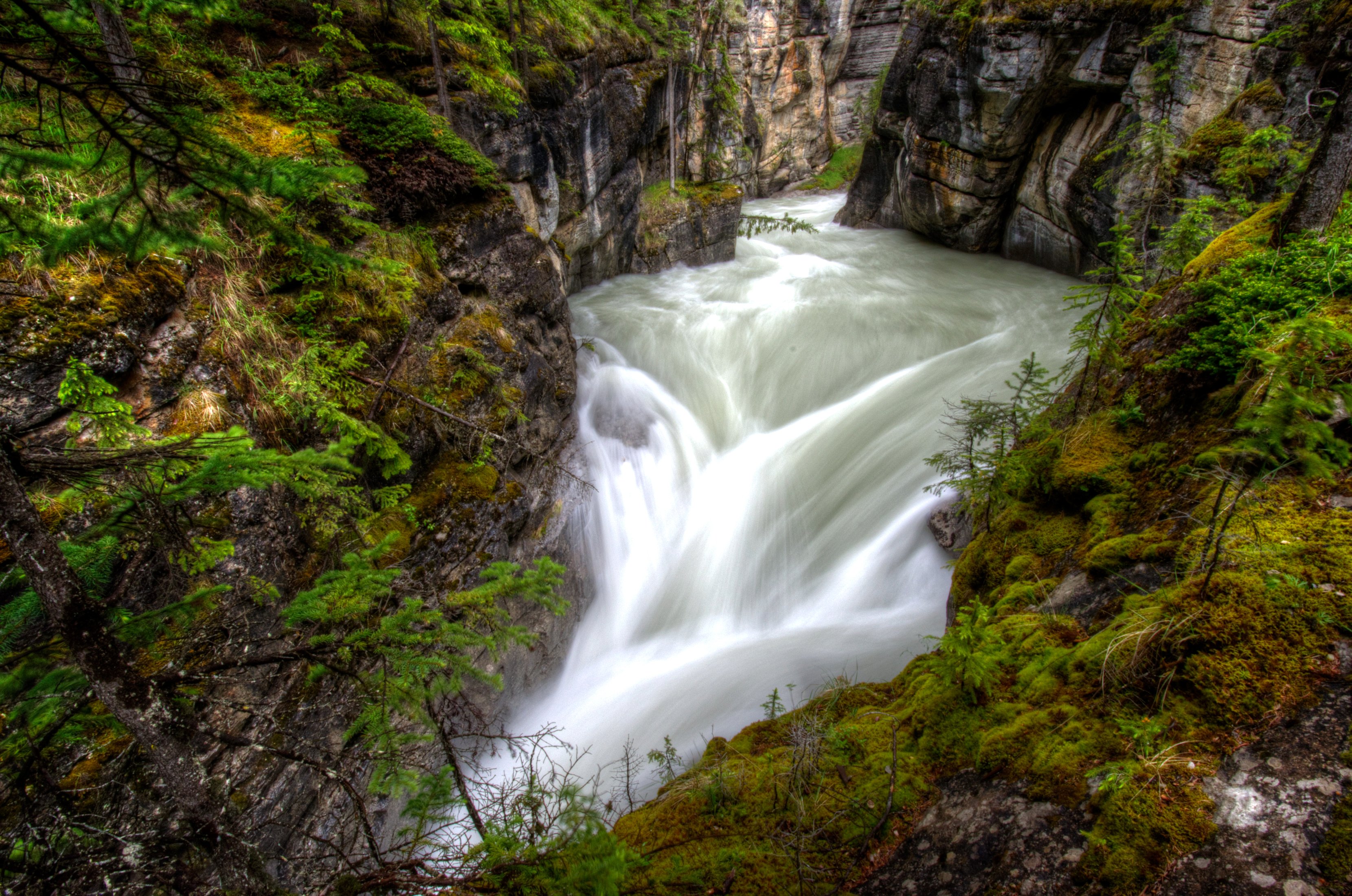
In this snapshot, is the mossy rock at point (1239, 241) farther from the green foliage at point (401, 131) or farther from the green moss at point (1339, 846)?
the green foliage at point (401, 131)

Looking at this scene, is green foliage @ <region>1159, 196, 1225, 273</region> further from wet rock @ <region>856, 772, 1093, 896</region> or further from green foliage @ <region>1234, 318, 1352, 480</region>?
wet rock @ <region>856, 772, 1093, 896</region>

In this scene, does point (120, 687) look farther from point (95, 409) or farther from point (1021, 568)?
point (1021, 568)

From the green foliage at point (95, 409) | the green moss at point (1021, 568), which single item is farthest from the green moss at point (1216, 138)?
the green foliage at point (95, 409)

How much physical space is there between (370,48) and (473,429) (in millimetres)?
6418

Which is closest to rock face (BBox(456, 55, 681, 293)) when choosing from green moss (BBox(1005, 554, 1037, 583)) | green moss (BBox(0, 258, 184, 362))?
green moss (BBox(0, 258, 184, 362))

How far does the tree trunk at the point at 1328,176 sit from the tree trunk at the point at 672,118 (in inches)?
572

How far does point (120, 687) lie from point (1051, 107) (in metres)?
19.8

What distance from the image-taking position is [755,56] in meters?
27.9

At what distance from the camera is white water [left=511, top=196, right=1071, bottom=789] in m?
6.70

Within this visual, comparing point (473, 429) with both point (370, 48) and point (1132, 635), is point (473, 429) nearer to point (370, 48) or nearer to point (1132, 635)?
point (1132, 635)

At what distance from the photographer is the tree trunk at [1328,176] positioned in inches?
168

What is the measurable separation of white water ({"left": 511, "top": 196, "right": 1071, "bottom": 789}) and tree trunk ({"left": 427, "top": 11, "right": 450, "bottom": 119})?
4385 mm

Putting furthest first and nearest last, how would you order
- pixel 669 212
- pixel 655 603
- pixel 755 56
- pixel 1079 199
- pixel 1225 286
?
pixel 755 56
pixel 669 212
pixel 1079 199
pixel 655 603
pixel 1225 286

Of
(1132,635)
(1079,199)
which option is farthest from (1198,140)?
(1132,635)
